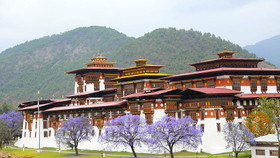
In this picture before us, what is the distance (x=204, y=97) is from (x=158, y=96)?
729 cm

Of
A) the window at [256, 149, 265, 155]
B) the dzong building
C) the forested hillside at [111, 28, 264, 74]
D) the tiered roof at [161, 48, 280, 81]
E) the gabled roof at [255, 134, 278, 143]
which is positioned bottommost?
the window at [256, 149, 265, 155]

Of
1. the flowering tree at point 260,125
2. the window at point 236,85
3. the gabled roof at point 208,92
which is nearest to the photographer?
the flowering tree at point 260,125

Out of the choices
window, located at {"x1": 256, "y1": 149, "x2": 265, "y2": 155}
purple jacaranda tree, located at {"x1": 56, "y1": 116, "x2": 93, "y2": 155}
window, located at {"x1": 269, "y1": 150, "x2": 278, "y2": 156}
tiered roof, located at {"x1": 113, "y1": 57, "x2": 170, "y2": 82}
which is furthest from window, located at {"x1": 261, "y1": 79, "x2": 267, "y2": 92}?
purple jacaranda tree, located at {"x1": 56, "y1": 116, "x2": 93, "y2": 155}

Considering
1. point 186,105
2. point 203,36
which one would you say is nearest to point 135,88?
point 186,105

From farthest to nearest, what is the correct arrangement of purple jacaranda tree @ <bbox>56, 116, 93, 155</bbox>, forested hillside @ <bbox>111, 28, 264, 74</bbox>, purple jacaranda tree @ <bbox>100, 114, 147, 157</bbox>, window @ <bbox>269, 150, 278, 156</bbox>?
forested hillside @ <bbox>111, 28, 264, 74</bbox> → purple jacaranda tree @ <bbox>56, 116, 93, 155</bbox> → purple jacaranda tree @ <bbox>100, 114, 147, 157</bbox> → window @ <bbox>269, 150, 278, 156</bbox>

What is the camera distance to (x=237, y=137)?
54.4 metres

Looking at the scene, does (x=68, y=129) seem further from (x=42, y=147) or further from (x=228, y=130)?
(x=228, y=130)

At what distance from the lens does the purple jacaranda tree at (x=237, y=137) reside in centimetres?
5292

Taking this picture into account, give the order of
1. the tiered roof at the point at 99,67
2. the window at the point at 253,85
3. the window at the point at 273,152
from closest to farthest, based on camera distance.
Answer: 1. the window at the point at 273,152
2. the window at the point at 253,85
3. the tiered roof at the point at 99,67

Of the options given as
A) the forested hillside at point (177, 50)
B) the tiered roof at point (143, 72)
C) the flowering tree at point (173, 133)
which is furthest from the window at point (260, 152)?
the forested hillside at point (177, 50)

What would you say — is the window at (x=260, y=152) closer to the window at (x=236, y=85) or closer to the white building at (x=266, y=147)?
the white building at (x=266, y=147)

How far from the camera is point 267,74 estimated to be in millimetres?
69375

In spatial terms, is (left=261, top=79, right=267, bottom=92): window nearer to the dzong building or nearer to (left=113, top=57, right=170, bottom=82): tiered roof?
the dzong building

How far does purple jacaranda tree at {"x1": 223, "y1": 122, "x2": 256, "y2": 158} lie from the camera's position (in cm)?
5292
